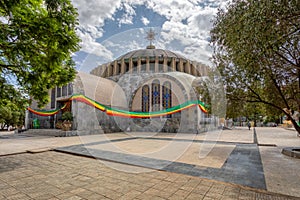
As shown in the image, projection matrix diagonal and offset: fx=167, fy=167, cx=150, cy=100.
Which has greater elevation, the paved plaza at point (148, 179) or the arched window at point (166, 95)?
the arched window at point (166, 95)

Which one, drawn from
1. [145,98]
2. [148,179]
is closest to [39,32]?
[148,179]

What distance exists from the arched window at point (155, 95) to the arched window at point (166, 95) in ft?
2.39

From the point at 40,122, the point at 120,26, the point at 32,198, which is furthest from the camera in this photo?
the point at 40,122

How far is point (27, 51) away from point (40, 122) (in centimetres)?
1745

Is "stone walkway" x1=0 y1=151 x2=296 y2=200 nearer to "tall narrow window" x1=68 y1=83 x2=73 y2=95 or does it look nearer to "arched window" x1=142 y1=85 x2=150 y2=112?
"tall narrow window" x1=68 y1=83 x2=73 y2=95

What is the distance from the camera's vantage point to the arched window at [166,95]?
21.0 meters

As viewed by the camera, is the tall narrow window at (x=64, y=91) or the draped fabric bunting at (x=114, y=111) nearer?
the draped fabric bunting at (x=114, y=111)

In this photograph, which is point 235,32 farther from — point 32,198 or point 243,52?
point 32,198

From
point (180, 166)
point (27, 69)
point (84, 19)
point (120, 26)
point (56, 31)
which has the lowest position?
point (180, 166)

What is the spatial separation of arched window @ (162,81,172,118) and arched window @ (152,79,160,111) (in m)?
0.73

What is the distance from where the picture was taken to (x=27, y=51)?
4.82 m

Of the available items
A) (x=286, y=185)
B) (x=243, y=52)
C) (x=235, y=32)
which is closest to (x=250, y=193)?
(x=286, y=185)

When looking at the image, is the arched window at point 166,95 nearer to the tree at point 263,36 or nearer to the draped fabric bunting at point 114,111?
the draped fabric bunting at point 114,111

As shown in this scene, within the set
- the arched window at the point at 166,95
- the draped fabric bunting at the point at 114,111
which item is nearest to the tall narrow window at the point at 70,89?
the draped fabric bunting at the point at 114,111
